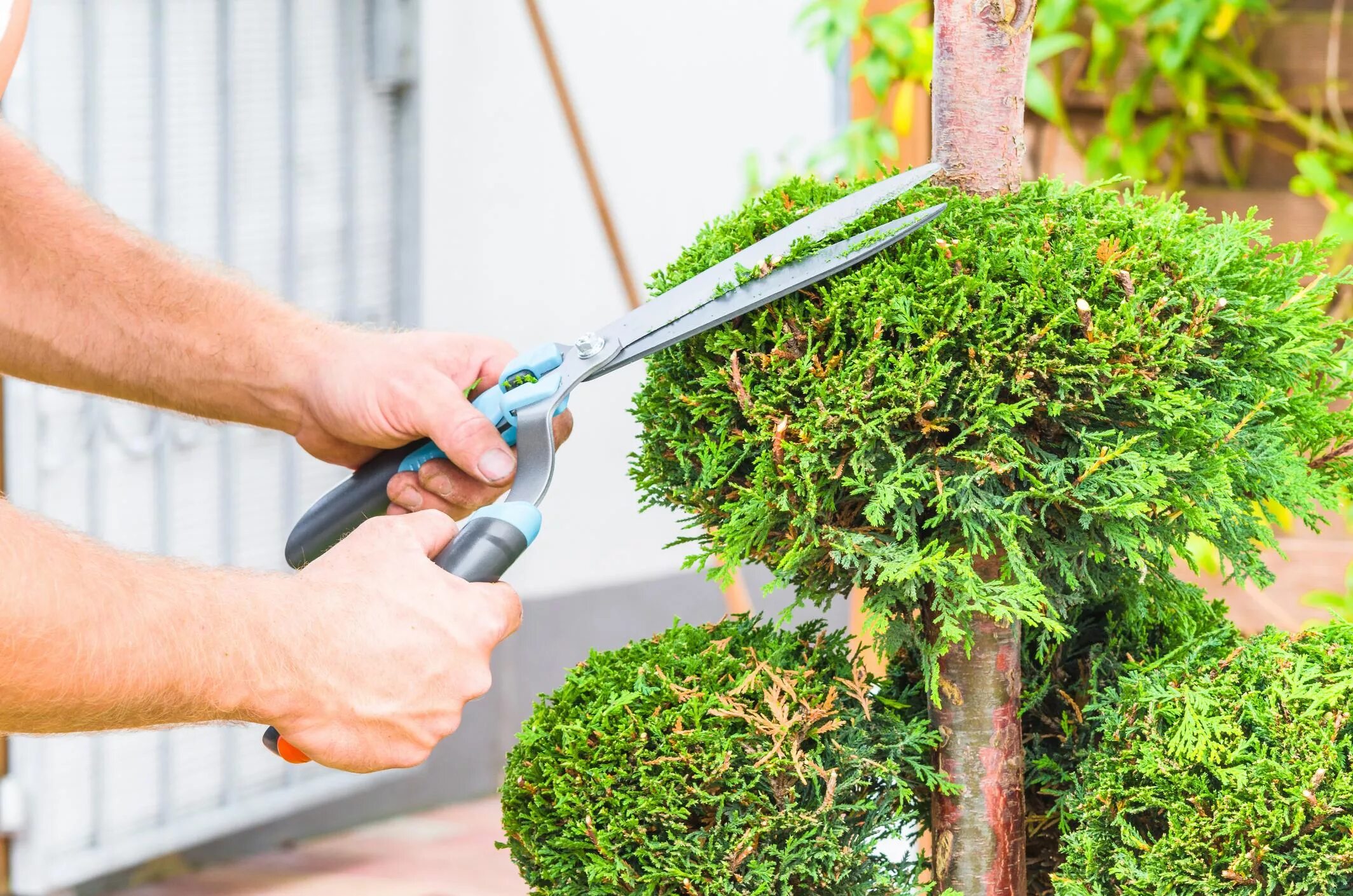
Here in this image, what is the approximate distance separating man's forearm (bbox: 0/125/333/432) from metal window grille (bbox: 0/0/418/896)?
3.22 ft

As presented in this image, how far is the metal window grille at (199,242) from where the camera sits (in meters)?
2.26

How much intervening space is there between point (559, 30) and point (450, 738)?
5.37 feet

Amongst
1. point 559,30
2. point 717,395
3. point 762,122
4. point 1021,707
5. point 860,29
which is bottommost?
point 1021,707

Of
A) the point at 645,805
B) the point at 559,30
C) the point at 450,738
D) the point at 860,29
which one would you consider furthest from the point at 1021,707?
the point at 559,30

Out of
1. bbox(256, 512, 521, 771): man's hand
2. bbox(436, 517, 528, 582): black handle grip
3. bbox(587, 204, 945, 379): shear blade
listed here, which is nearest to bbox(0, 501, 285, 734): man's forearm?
bbox(256, 512, 521, 771): man's hand

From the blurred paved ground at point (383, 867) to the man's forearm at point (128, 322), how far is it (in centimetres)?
153

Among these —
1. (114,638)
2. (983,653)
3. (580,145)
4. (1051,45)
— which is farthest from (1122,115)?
(114,638)

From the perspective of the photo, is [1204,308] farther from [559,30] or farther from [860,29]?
[559,30]

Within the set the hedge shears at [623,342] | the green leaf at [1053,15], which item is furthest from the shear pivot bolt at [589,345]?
the green leaf at [1053,15]

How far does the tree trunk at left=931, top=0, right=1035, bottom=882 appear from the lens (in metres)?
1.04

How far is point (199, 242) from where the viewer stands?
98.5 inches

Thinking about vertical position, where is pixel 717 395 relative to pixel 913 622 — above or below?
above

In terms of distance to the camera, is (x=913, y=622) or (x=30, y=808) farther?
(x=30, y=808)

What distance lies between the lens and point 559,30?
2.97 meters
